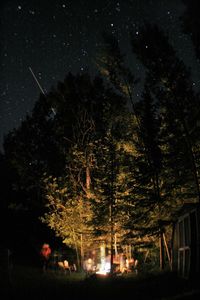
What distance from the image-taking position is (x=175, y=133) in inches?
832

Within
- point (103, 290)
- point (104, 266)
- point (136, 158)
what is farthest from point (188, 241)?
point (104, 266)

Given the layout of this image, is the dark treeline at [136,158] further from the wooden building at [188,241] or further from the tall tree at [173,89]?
the wooden building at [188,241]

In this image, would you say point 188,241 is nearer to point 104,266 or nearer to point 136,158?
point 136,158

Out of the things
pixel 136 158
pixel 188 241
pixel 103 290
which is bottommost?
pixel 103 290

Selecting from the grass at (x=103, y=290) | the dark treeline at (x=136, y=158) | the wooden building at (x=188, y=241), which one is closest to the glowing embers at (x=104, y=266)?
the dark treeline at (x=136, y=158)

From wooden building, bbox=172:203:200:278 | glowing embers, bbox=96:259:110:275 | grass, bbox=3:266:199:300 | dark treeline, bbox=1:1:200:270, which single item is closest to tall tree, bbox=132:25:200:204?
dark treeline, bbox=1:1:200:270

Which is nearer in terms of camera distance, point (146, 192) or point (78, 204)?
point (146, 192)

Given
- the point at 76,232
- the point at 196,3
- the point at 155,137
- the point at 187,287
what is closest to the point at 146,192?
the point at 155,137

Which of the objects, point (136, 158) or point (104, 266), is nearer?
point (136, 158)

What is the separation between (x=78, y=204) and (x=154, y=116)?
7.35 meters

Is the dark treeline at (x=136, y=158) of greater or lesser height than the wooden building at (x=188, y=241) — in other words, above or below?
→ above

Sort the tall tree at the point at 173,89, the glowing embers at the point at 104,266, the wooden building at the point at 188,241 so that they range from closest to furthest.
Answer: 1. the wooden building at the point at 188,241
2. the tall tree at the point at 173,89
3. the glowing embers at the point at 104,266

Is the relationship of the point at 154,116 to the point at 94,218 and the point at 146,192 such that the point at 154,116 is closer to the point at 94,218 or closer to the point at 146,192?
the point at 146,192

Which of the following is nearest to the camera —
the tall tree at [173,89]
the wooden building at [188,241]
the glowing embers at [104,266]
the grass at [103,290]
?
the grass at [103,290]
